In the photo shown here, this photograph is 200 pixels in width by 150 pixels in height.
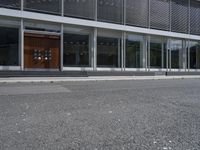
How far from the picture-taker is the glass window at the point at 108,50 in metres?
19.6

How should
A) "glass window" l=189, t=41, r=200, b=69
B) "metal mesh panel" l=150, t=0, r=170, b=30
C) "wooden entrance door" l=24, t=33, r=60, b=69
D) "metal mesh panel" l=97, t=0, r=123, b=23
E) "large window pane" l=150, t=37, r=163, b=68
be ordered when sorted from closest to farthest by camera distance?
"wooden entrance door" l=24, t=33, r=60, b=69 → "metal mesh panel" l=97, t=0, r=123, b=23 → "metal mesh panel" l=150, t=0, r=170, b=30 → "large window pane" l=150, t=37, r=163, b=68 → "glass window" l=189, t=41, r=200, b=69

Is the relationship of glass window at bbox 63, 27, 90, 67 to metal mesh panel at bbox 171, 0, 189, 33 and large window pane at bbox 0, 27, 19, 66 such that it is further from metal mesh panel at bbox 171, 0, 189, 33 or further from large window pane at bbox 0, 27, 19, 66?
metal mesh panel at bbox 171, 0, 189, 33

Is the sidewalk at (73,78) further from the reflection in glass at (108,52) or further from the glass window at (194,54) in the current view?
the glass window at (194,54)

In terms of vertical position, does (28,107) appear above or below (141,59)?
below

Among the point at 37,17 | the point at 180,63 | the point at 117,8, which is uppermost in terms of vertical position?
the point at 117,8

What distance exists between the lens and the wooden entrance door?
55.2ft

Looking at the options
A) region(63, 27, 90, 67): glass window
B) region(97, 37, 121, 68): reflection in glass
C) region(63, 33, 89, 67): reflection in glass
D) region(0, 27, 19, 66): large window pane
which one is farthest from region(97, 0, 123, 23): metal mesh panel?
region(0, 27, 19, 66): large window pane

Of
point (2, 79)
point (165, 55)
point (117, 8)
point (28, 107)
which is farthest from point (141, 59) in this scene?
point (28, 107)

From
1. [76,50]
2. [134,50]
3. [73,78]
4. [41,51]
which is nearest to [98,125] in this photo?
[73,78]

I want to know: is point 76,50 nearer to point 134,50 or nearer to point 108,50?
point 108,50

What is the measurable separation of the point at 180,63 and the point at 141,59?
4.67 m

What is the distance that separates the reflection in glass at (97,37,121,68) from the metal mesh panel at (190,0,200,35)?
8299 mm

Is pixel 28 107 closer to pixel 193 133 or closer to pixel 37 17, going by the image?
pixel 193 133

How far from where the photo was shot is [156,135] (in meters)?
5.30
